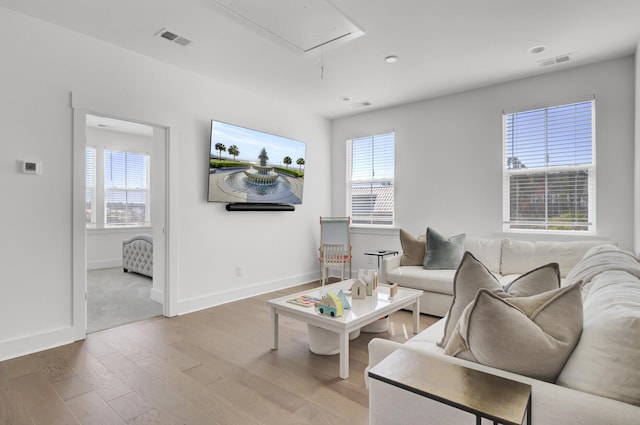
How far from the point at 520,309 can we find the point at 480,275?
290 mm

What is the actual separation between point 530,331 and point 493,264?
306 cm

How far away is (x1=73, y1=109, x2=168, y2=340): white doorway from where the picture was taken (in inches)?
123

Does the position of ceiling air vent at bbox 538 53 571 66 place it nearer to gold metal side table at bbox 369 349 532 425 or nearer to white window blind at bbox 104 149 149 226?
gold metal side table at bbox 369 349 532 425

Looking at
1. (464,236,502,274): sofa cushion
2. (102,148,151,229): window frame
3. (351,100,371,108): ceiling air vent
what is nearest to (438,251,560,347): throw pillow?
(464,236,502,274): sofa cushion

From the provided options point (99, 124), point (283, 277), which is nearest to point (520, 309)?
point (283, 277)

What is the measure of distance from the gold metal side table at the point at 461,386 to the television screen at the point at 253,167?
348 centimetres

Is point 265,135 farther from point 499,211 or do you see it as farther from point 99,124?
point 99,124

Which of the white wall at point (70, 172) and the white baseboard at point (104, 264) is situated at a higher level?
the white wall at point (70, 172)

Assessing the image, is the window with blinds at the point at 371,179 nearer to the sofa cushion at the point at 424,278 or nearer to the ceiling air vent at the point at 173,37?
the sofa cushion at the point at 424,278

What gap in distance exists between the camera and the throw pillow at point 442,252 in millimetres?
3961

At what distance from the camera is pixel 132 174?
7414 mm

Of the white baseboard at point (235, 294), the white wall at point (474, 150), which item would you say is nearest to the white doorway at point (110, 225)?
the white baseboard at point (235, 294)

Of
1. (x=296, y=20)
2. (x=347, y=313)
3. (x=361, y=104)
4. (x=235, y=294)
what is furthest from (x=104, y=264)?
(x=296, y=20)

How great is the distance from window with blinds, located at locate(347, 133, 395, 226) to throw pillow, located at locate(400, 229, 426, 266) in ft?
3.67
